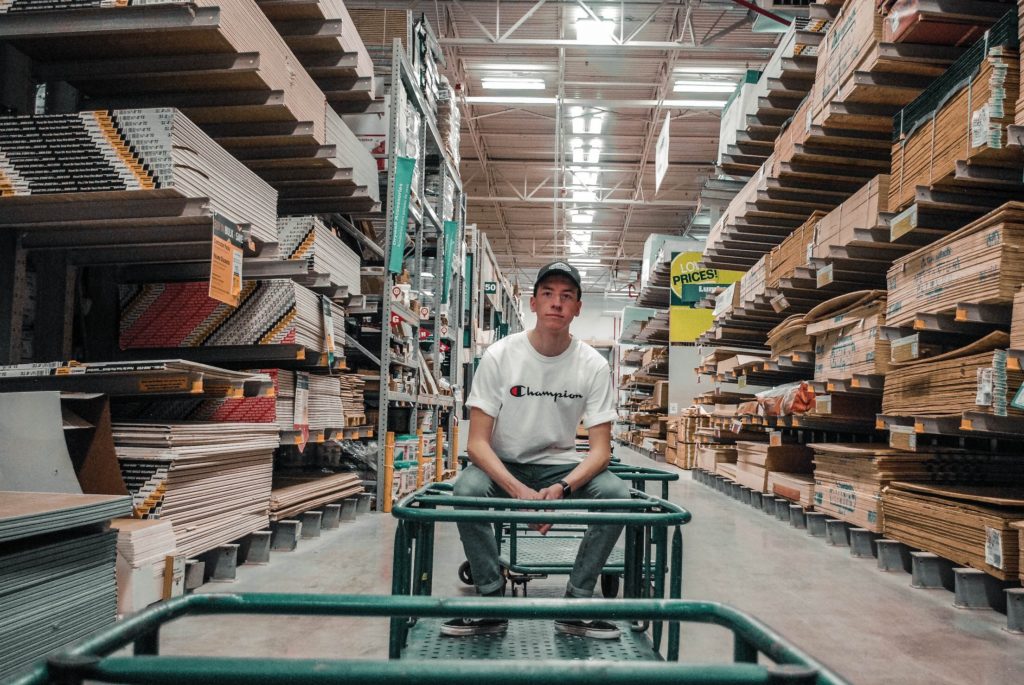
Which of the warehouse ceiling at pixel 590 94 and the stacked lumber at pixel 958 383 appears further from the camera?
Answer: the warehouse ceiling at pixel 590 94

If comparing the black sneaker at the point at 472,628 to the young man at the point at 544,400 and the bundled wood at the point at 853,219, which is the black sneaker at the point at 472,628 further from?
the bundled wood at the point at 853,219

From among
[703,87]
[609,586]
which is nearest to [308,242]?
[609,586]

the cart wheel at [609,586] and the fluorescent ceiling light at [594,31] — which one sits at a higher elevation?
the fluorescent ceiling light at [594,31]

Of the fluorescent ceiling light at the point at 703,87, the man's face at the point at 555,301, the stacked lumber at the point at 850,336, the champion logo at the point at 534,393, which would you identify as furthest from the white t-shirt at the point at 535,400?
the fluorescent ceiling light at the point at 703,87

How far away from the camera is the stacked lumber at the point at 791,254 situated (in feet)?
20.1

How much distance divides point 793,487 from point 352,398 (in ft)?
12.5

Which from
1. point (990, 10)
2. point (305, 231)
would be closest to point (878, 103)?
point (990, 10)

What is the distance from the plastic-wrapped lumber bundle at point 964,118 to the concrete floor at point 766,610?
2.25 meters

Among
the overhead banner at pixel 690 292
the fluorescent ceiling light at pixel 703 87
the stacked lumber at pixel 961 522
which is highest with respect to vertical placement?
the fluorescent ceiling light at pixel 703 87

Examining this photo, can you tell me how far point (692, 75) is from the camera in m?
13.8

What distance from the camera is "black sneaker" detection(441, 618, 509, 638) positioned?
220cm

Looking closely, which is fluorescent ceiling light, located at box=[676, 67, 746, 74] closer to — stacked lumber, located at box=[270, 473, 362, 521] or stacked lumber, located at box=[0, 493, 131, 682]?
stacked lumber, located at box=[270, 473, 362, 521]

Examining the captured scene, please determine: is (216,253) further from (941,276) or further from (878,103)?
(878,103)

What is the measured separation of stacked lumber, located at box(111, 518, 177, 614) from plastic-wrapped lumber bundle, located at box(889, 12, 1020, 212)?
4158 mm
